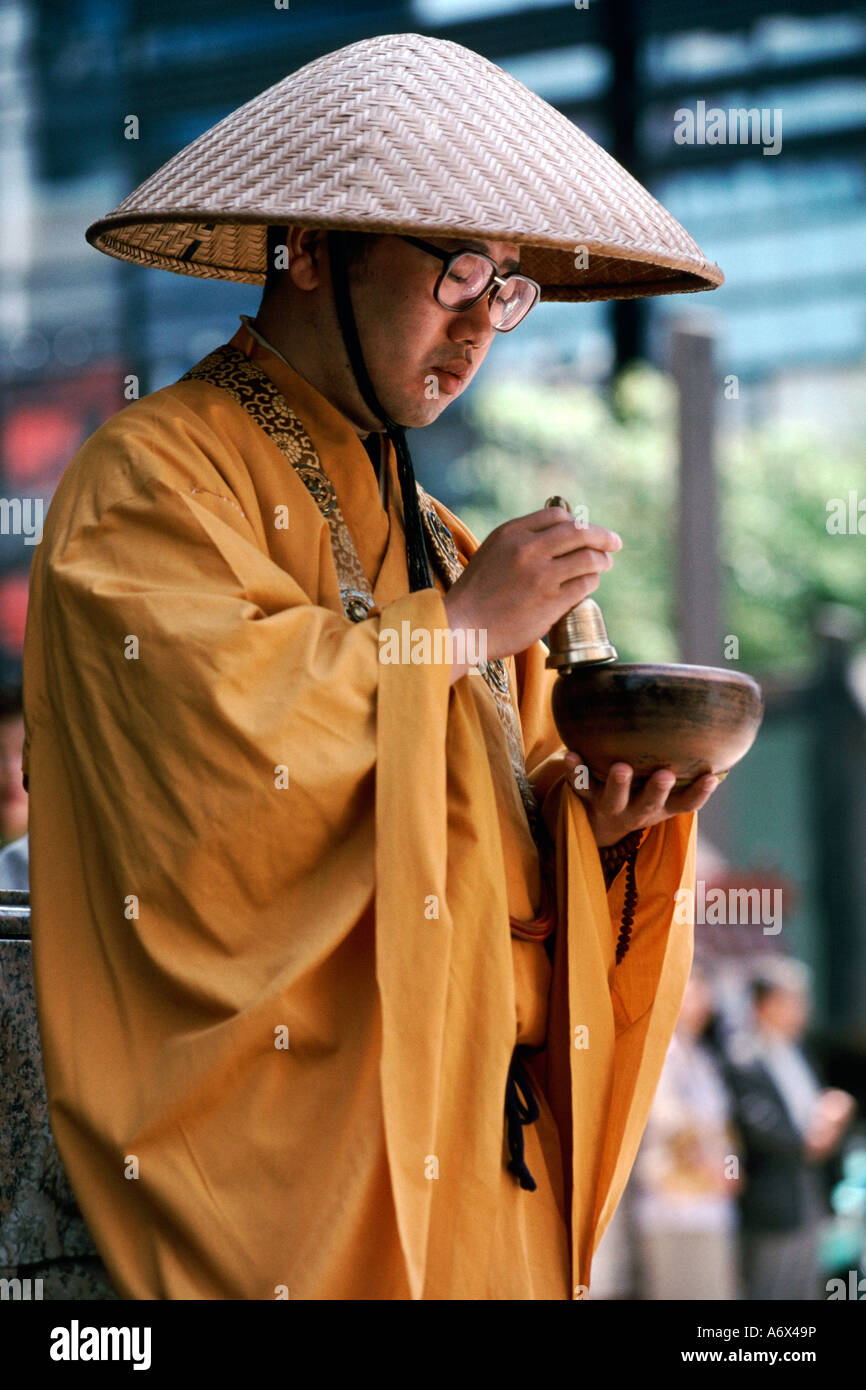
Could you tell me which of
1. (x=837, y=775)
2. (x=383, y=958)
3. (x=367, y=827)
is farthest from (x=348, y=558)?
(x=837, y=775)

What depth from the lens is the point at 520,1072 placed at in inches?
93.6

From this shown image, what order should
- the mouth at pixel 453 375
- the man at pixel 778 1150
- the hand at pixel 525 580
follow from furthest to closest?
the man at pixel 778 1150 → the mouth at pixel 453 375 → the hand at pixel 525 580

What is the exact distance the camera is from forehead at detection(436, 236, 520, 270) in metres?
2.27

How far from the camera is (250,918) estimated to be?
2.08 meters

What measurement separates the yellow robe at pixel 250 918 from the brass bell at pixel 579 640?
16cm

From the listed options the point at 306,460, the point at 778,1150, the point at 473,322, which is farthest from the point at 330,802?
the point at 778,1150

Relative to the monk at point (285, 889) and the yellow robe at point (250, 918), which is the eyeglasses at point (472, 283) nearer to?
the monk at point (285, 889)

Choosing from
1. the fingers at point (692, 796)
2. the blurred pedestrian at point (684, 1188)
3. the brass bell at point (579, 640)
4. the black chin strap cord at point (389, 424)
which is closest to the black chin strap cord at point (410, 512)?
Result: the black chin strap cord at point (389, 424)

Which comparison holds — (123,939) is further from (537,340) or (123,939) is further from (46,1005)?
(537,340)

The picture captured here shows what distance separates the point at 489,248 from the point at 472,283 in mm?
53

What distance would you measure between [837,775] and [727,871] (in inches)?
69.6

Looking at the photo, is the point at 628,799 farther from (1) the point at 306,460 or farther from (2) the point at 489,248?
(2) the point at 489,248

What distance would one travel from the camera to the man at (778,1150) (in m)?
7.14

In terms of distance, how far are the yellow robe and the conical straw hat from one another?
0.36m
